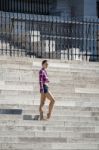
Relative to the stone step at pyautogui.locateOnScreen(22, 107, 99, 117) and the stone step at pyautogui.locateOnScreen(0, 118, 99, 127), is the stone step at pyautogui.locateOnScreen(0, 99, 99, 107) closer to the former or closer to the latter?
the stone step at pyautogui.locateOnScreen(22, 107, 99, 117)

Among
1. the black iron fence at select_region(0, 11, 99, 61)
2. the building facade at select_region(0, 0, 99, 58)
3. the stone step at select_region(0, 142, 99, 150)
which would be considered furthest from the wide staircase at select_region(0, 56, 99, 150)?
the building facade at select_region(0, 0, 99, 58)

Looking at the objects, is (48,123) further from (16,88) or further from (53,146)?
(16,88)

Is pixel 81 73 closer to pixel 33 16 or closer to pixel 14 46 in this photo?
pixel 14 46

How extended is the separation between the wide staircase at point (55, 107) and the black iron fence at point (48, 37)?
3.05 meters

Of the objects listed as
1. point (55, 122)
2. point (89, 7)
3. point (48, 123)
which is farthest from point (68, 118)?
point (89, 7)

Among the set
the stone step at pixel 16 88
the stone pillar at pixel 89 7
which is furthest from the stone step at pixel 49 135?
the stone pillar at pixel 89 7

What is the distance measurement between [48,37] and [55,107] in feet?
28.5

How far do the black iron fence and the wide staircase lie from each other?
3045 millimetres

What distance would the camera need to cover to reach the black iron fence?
2780cm

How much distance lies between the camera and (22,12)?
33.3 meters

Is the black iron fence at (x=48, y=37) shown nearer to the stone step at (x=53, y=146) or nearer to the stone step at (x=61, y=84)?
the stone step at (x=61, y=84)

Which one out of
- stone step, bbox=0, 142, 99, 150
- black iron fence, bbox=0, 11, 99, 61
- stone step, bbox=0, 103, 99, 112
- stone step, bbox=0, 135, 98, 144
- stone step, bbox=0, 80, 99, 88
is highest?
black iron fence, bbox=0, 11, 99, 61

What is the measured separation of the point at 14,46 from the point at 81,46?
3022 millimetres

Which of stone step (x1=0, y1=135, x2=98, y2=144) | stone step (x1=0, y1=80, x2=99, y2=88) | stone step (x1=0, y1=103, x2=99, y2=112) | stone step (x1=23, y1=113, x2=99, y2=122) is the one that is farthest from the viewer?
stone step (x1=0, y1=80, x2=99, y2=88)
